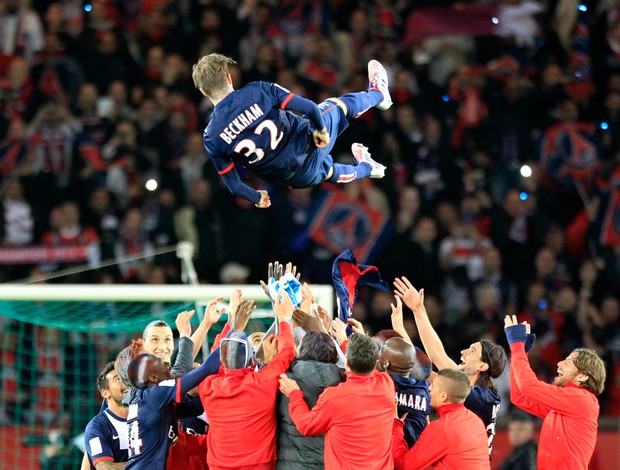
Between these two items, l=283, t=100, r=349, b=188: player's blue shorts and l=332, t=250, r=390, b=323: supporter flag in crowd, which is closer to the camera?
l=283, t=100, r=349, b=188: player's blue shorts

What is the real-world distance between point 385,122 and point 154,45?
2.54m

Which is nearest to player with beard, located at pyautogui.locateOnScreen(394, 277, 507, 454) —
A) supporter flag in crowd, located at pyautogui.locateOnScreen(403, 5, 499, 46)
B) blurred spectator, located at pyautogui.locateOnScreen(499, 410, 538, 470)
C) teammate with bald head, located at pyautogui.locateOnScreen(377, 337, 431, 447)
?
teammate with bald head, located at pyautogui.locateOnScreen(377, 337, 431, 447)

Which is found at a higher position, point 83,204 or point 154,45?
point 154,45

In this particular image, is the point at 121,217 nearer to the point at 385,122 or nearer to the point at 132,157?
the point at 132,157

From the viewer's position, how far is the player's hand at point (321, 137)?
6.98 metres

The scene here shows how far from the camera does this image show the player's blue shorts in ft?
23.8

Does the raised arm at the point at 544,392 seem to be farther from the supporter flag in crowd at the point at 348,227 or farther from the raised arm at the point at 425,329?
the supporter flag in crowd at the point at 348,227

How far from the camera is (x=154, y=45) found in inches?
490

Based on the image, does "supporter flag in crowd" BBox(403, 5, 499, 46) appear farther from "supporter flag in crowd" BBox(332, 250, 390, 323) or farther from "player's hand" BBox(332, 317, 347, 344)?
"player's hand" BBox(332, 317, 347, 344)

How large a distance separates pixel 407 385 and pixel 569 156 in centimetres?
566

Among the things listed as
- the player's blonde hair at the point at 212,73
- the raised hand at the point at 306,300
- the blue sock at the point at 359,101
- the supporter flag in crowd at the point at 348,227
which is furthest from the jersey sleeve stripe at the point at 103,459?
the supporter flag in crowd at the point at 348,227

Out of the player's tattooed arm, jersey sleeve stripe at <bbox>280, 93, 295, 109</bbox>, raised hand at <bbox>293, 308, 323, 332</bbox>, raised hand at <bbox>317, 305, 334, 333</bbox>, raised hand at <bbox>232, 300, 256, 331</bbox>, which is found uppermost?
jersey sleeve stripe at <bbox>280, 93, 295, 109</bbox>

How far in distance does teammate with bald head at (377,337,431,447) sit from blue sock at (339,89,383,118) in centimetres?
168

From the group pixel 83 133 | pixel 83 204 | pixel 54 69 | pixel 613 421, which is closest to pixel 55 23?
pixel 54 69
